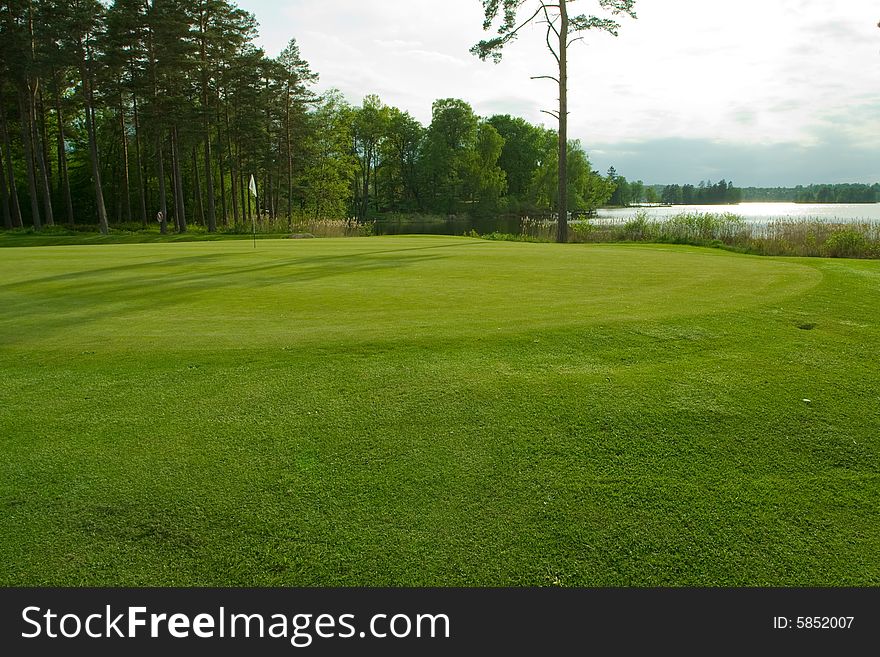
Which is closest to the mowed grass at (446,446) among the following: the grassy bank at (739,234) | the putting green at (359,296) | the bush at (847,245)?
the putting green at (359,296)

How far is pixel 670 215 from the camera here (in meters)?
25.9

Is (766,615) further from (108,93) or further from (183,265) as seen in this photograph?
(108,93)

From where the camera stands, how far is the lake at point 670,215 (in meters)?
23.4

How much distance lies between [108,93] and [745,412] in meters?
43.7

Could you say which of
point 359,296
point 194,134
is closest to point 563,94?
point 359,296

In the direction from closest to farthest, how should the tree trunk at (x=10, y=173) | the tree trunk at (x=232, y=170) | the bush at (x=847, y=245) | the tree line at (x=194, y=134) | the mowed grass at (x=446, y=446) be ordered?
the mowed grass at (x=446, y=446) → the bush at (x=847, y=245) → the tree line at (x=194, y=134) → the tree trunk at (x=10, y=173) → the tree trunk at (x=232, y=170)

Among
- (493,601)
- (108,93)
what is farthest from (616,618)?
(108,93)

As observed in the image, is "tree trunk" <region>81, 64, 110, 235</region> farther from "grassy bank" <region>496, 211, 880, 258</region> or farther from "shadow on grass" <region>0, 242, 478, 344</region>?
"shadow on grass" <region>0, 242, 478, 344</region>

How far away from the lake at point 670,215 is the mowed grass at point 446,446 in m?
18.9

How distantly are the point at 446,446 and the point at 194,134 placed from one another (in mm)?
39909

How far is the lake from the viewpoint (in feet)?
76.6

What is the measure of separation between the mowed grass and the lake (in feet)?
62.1

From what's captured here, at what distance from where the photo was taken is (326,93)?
6888 cm

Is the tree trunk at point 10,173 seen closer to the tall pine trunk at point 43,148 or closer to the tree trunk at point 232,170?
the tall pine trunk at point 43,148
